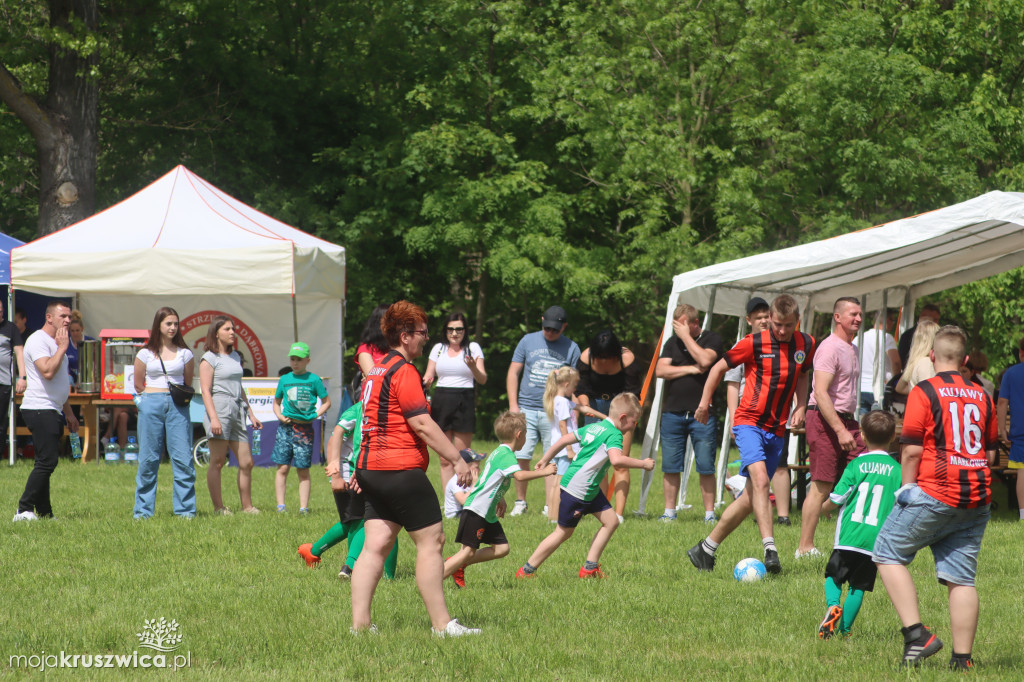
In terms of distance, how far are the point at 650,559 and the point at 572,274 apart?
1199 cm

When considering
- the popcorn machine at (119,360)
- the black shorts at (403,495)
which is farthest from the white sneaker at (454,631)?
the popcorn machine at (119,360)

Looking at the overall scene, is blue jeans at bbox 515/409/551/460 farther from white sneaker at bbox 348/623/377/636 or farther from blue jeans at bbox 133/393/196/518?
white sneaker at bbox 348/623/377/636

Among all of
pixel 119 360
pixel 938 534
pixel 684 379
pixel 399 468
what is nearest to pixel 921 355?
pixel 684 379

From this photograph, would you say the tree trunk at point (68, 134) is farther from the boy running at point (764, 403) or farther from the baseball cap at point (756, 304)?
the boy running at point (764, 403)

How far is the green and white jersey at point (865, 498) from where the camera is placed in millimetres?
5484

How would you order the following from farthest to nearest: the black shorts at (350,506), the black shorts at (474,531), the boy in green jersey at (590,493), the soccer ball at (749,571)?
the boy in green jersey at (590,493), the soccer ball at (749,571), the black shorts at (474,531), the black shorts at (350,506)

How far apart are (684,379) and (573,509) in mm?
3314

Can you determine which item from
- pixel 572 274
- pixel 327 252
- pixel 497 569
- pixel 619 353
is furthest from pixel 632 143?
pixel 497 569

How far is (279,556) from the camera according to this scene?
309 inches

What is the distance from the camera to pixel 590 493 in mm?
7238

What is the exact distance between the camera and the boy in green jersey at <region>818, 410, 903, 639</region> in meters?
5.49

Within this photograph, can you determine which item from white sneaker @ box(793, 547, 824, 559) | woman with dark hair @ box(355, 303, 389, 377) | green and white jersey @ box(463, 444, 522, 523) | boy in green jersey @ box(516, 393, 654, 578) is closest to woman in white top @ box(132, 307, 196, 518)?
woman with dark hair @ box(355, 303, 389, 377)

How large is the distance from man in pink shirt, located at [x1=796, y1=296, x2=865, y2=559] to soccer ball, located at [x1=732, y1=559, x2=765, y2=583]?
0.78 meters

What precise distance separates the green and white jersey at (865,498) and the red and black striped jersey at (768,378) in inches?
75.0
